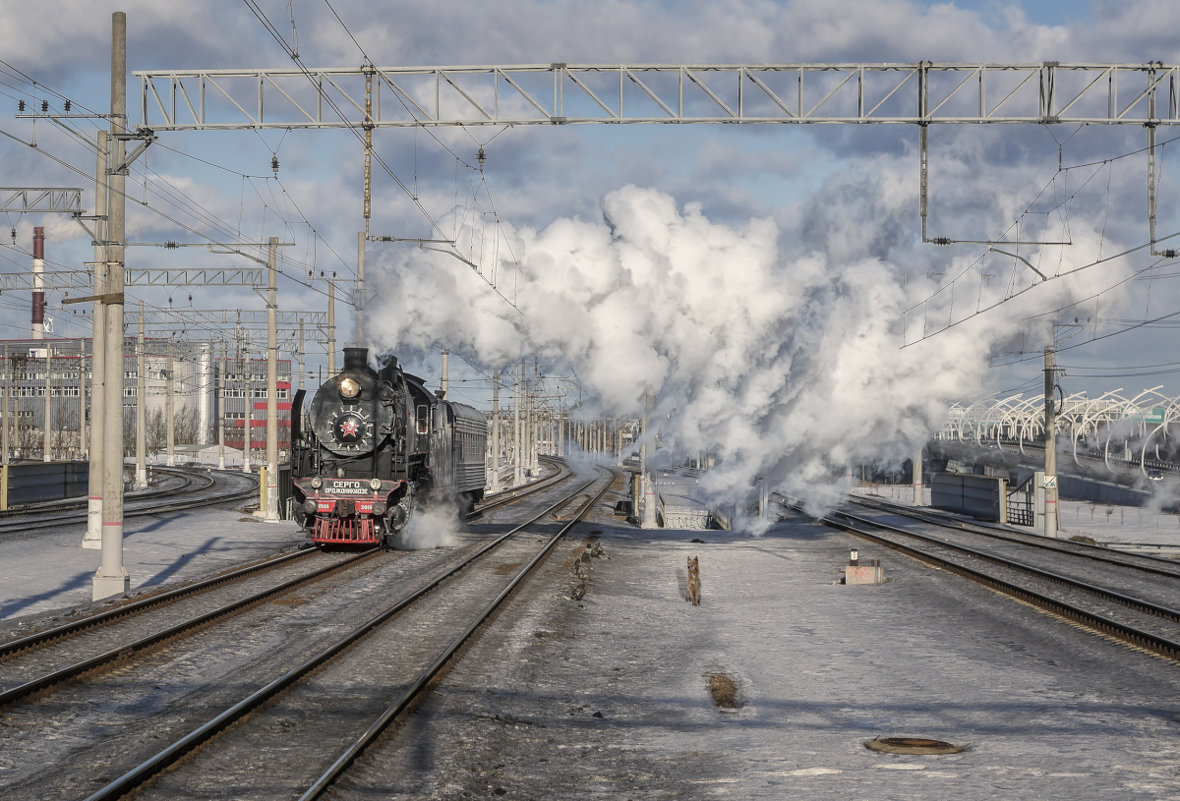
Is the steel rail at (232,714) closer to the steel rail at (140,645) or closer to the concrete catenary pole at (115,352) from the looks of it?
the steel rail at (140,645)

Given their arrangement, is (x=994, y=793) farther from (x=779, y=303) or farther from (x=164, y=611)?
(x=779, y=303)

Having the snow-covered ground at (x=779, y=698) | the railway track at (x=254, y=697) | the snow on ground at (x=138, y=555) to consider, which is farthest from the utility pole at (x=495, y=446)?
the railway track at (x=254, y=697)

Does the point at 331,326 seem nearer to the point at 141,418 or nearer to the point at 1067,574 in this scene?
the point at 141,418

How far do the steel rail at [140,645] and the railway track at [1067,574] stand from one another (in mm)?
13019

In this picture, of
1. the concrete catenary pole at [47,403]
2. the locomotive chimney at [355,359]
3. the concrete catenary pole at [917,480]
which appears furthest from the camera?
the concrete catenary pole at [917,480]

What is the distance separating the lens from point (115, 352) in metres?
18.3

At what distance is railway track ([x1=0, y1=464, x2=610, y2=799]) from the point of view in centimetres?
865

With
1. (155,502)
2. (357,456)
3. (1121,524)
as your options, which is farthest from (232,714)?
(1121,524)

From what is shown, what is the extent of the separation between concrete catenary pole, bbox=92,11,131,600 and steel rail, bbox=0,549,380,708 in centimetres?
250

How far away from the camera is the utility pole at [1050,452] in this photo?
122ft

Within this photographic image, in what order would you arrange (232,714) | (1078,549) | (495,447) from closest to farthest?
(232,714)
(1078,549)
(495,447)

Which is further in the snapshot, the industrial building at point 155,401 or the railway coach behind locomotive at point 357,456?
the industrial building at point 155,401

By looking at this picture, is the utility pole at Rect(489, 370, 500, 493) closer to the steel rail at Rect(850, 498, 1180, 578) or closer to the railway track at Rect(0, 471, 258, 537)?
the railway track at Rect(0, 471, 258, 537)

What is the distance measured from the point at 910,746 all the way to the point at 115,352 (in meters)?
14.2
